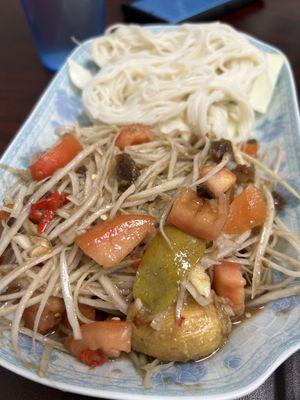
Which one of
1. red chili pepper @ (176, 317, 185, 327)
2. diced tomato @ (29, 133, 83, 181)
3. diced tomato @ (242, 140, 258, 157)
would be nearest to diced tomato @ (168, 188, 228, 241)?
red chili pepper @ (176, 317, 185, 327)

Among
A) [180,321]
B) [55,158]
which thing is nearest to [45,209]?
[55,158]

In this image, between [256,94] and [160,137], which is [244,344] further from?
[256,94]

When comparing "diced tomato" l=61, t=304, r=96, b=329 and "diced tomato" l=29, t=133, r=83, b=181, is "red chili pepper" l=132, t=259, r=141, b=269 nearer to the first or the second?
"diced tomato" l=61, t=304, r=96, b=329


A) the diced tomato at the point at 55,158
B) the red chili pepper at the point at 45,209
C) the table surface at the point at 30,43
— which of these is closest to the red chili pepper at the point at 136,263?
the red chili pepper at the point at 45,209

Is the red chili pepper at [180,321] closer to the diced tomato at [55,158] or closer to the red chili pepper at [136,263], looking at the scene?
the red chili pepper at [136,263]

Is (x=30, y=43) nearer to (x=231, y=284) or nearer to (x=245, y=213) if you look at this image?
(x=245, y=213)
